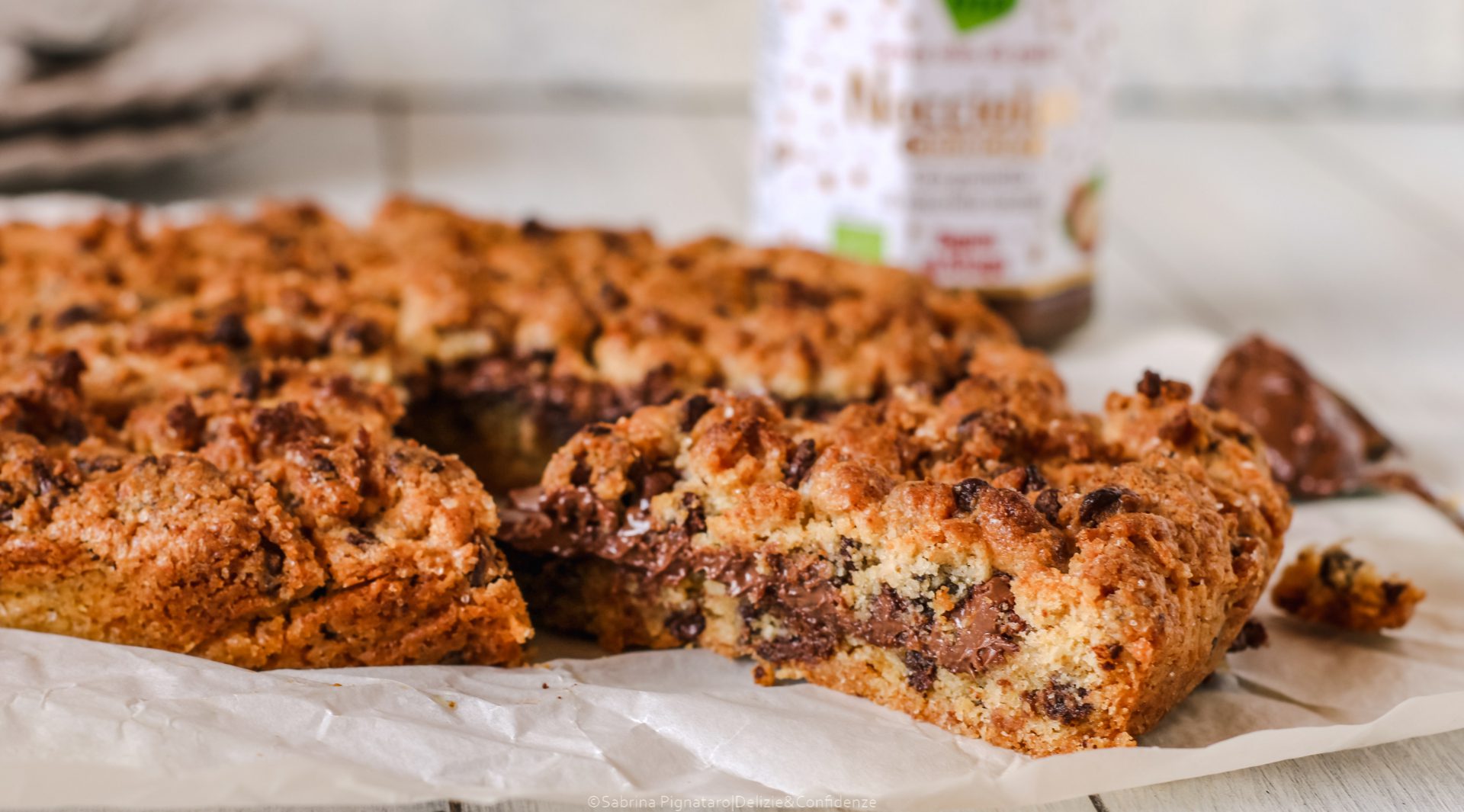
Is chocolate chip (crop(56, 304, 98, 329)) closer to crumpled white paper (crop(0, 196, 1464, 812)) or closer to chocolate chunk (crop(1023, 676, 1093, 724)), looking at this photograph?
crumpled white paper (crop(0, 196, 1464, 812))

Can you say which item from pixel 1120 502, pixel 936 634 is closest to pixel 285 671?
pixel 936 634

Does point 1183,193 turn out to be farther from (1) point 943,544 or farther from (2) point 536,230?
(1) point 943,544

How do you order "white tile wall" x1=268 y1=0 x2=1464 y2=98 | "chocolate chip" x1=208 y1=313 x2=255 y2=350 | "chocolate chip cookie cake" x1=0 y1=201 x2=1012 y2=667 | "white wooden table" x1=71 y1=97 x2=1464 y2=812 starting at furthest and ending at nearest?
"white tile wall" x1=268 y1=0 x2=1464 y2=98
"white wooden table" x1=71 y1=97 x2=1464 y2=812
"chocolate chip" x1=208 y1=313 x2=255 y2=350
"chocolate chip cookie cake" x1=0 y1=201 x2=1012 y2=667

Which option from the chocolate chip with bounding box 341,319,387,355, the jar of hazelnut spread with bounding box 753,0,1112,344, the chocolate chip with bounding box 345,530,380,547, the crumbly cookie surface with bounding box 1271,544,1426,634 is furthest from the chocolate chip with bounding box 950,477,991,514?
the jar of hazelnut spread with bounding box 753,0,1112,344

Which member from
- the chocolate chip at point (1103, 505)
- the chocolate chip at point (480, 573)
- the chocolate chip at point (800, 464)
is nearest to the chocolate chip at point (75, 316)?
the chocolate chip at point (480, 573)

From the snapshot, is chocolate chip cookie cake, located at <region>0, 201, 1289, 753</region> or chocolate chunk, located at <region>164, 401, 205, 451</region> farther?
chocolate chunk, located at <region>164, 401, 205, 451</region>

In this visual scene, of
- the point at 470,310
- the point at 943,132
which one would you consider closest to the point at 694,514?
the point at 470,310
